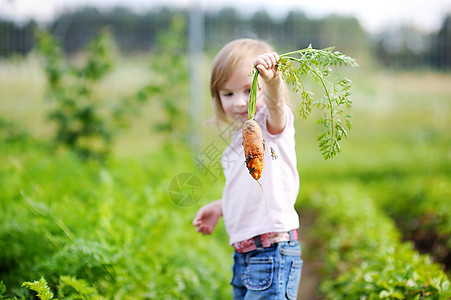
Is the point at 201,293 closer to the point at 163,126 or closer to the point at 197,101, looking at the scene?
the point at 163,126

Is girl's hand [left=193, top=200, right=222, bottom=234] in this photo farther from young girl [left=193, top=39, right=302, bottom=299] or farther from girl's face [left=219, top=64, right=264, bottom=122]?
girl's face [left=219, top=64, right=264, bottom=122]

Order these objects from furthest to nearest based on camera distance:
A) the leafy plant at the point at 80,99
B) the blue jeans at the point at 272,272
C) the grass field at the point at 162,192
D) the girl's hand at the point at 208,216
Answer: the leafy plant at the point at 80,99 < the grass field at the point at 162,192 < the girl's hand at the point at 208,216 < the blue jeans at the point at 272,272

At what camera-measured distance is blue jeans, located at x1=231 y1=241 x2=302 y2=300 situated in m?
1.99

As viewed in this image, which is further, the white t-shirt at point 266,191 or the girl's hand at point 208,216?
the girl's hand at point 208,216

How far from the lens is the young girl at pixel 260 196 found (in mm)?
1989

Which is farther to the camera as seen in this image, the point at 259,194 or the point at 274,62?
the point at 259,194

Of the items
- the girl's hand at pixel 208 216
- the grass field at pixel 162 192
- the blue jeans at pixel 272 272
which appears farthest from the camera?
the grass field at pixel 162 192

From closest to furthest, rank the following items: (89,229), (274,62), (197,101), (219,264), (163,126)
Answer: (274,62), (89,229), (219,264), (163,126), (197,101)

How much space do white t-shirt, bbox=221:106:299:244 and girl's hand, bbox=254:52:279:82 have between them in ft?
1.25

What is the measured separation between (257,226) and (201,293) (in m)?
1.08

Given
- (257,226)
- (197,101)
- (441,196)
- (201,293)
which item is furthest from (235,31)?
(257,226)

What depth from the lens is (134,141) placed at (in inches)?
301

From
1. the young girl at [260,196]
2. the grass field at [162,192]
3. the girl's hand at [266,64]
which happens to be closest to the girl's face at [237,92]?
the young girl at [260,196]

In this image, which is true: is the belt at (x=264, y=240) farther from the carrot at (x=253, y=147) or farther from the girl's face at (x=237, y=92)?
the girl's face at (x=237, y=92)
